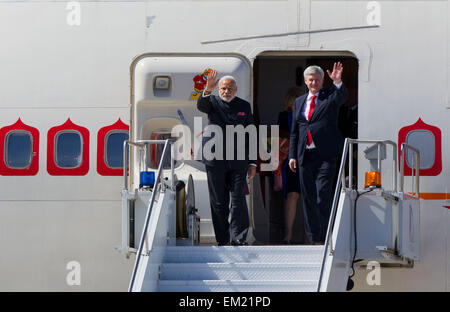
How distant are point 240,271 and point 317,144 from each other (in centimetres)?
163

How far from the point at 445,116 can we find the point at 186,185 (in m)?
3.17

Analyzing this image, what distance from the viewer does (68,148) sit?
11047 millimetres

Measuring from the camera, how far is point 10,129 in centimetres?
1108

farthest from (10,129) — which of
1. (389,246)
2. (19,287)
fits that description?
(389,246)

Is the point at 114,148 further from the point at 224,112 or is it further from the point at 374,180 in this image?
the point at 374,180

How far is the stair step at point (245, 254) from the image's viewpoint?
9.25m

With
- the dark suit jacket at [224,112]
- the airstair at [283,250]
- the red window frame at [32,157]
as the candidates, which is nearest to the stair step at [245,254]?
the airstair at [283,250]

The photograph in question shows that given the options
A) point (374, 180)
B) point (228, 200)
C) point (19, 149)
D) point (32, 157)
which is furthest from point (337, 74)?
point (19, 149)

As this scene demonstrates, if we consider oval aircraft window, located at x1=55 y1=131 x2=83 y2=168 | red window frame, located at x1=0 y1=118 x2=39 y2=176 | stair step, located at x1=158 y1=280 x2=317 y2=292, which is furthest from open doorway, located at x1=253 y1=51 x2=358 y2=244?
red window frame, located at x1=0 y1=118 x2=39 y2=176

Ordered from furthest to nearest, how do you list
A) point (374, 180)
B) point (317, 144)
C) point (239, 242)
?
point (317, 144), point (239, 242), point (374, 180)

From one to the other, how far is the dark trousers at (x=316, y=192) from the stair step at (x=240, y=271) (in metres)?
0.57

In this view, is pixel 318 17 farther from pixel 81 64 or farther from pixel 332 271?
pixel 332 271

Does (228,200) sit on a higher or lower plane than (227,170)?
lower

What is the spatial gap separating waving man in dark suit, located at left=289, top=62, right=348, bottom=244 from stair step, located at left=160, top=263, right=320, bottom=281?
58cm
